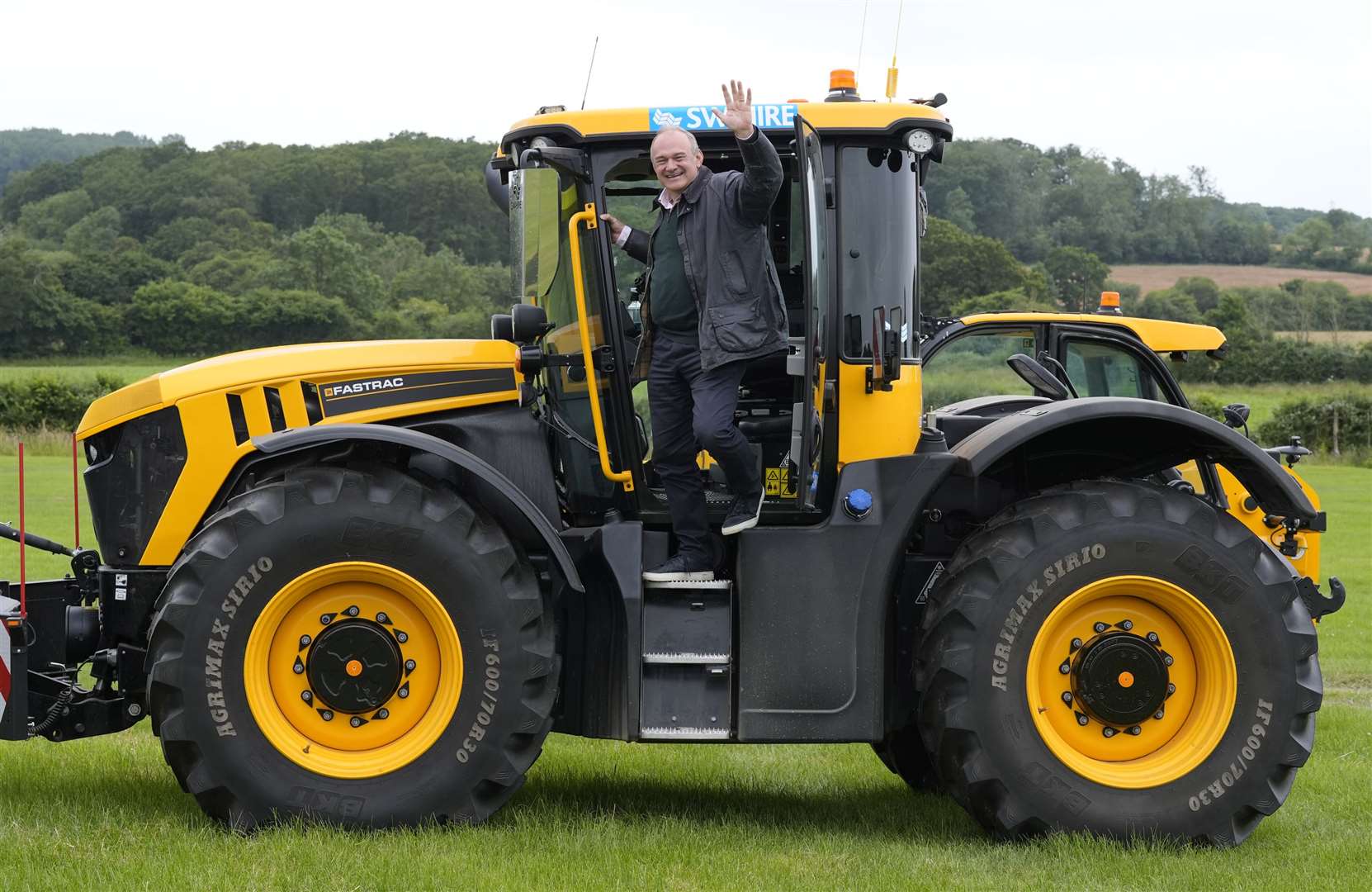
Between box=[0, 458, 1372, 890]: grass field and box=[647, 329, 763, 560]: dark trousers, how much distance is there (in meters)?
1.16

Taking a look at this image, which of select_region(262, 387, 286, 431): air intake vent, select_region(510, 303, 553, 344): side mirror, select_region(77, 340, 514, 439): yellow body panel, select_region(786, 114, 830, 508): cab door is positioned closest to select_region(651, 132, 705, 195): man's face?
select_region(786, 114, 830, 508): cab door

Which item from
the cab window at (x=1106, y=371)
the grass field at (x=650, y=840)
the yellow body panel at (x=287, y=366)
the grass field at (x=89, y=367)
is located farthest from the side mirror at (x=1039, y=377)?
the grass field at (x=89, y=367)

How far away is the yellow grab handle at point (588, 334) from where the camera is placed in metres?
5.75

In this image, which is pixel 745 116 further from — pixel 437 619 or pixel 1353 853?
pixel 1353 853

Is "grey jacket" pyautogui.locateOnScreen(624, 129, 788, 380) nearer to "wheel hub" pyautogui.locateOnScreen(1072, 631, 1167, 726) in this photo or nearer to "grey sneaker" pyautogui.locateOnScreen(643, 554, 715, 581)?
"grey sneaker" pyautogui.locateOnScreen(643, 554, 715, 581)

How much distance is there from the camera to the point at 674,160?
17.9 ft

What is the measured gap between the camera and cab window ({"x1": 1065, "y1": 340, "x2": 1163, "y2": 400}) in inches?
459

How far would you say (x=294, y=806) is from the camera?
5.35 meters

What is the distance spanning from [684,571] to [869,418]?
0.94m

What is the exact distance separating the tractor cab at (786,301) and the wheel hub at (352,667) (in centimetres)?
100

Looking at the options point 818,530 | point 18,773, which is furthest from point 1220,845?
point 18,773

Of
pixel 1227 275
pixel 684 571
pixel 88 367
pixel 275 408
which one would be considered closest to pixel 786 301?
pixel 684 571

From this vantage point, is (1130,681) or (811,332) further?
(1130,681)

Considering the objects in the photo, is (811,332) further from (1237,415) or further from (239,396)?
(1237,415)
